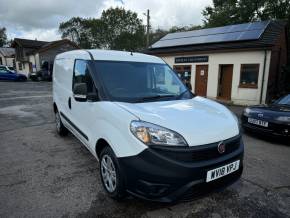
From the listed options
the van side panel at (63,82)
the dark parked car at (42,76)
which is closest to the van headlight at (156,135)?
the van side panel at (63,82)

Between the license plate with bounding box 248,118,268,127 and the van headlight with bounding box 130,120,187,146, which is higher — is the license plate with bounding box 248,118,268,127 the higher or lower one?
the lower one

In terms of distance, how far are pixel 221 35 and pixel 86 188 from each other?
13.9 m

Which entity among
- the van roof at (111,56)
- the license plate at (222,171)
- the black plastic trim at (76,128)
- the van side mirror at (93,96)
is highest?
the van roof at (111,56)

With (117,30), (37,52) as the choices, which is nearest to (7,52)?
(37,52)

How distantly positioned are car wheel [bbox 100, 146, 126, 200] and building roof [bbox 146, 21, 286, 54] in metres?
11.3

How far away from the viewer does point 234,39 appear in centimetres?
1306

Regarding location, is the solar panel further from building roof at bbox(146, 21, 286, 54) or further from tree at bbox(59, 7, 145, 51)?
tree at bbox(59, 7, 145, 51)

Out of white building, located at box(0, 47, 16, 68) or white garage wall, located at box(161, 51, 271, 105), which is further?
white building, located at box(0, 47, 16, 68)

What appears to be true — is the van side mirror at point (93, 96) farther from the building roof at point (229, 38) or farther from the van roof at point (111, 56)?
the building roof at point (229, 38)

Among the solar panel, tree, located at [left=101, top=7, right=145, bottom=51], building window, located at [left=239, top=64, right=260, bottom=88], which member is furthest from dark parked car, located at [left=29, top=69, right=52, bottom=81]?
building window, located at [left=239, top=64, right=260, bottom=88]

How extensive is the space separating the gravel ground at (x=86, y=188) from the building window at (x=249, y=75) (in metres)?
7.78

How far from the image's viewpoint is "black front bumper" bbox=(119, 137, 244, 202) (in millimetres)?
2238

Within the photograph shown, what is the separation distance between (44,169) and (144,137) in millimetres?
2354

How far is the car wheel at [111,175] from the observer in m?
2.55
